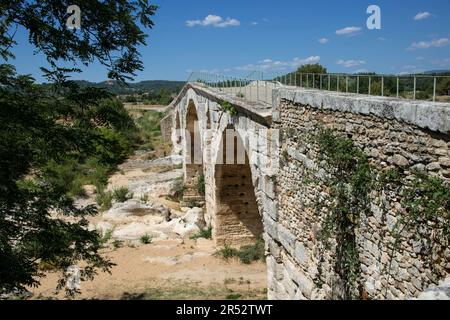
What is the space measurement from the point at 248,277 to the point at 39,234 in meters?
7.02

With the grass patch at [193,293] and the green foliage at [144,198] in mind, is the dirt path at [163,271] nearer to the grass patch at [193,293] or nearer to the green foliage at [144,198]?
the grass patch at [193,293]

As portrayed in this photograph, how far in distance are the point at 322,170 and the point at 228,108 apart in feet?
16.0

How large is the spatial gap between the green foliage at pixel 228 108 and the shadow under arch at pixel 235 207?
122 inches

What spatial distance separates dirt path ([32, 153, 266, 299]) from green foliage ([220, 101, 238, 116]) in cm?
426

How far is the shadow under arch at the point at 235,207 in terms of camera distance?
13.4 metres

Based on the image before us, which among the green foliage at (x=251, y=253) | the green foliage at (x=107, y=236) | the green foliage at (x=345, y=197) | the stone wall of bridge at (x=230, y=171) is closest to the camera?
the green foliage at (x=345, y=197)

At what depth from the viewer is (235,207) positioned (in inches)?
540

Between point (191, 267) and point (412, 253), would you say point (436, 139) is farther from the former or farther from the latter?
point (191, 267)

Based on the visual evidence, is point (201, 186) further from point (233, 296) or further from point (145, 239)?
point (233, 296)

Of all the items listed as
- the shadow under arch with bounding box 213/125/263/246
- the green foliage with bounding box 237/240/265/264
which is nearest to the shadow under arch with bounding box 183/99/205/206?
the shadow under arch with bounding box 213/125/263/246

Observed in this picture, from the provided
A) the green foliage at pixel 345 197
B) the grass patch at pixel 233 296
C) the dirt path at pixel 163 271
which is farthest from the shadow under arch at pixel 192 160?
the green foliage at pixel 345 197

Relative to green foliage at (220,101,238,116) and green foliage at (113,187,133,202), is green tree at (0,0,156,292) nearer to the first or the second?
green foliage at (220,101,238,116)

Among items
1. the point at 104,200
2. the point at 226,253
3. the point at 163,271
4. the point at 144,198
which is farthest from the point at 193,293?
the point at 104,200
